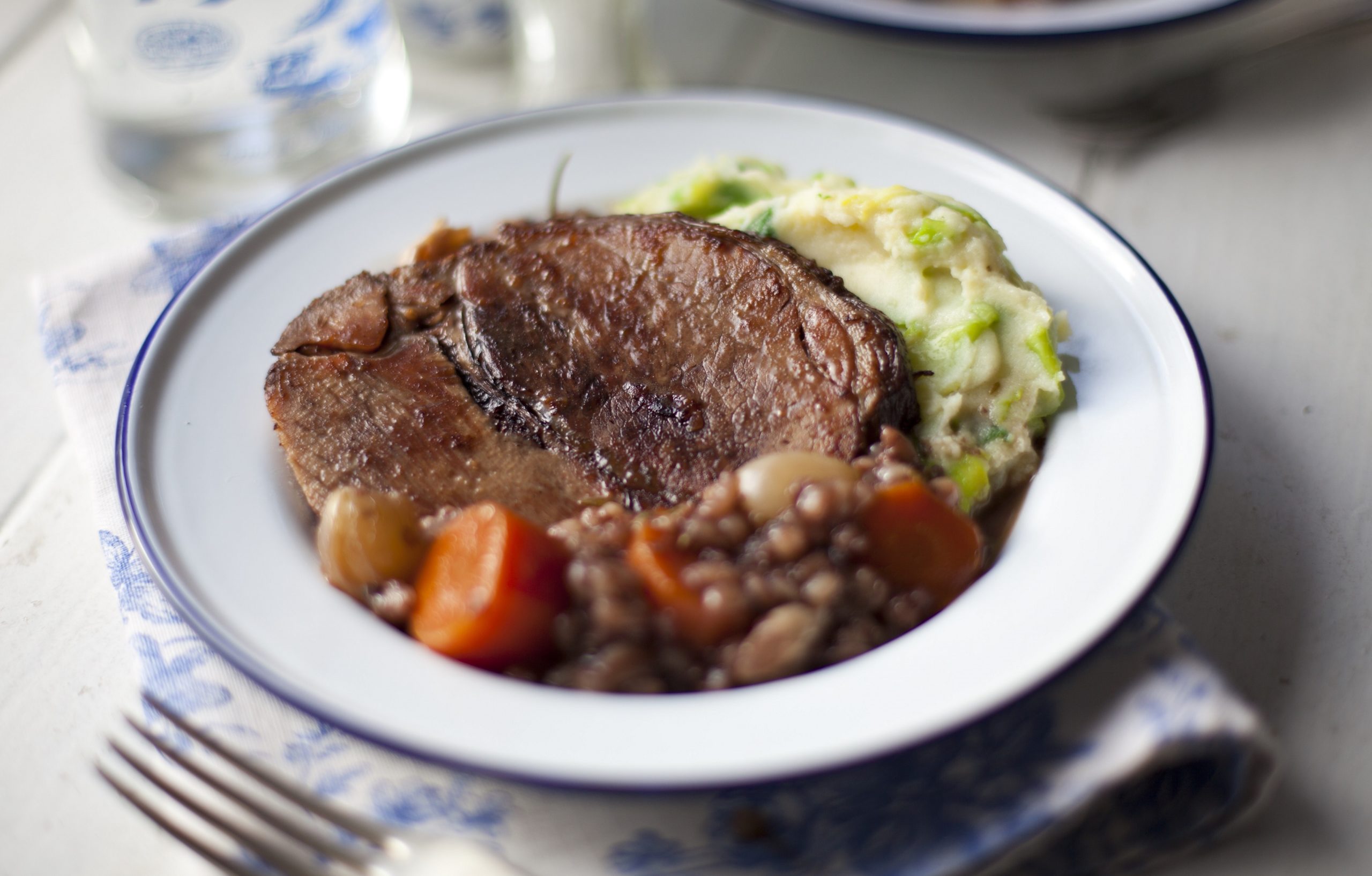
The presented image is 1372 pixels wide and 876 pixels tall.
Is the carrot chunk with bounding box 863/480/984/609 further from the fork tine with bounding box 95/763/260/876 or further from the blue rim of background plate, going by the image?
the blue rim of background plate

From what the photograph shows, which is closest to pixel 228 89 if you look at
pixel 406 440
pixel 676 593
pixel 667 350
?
pixel 406 440

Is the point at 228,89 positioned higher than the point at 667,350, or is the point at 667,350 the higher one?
the point at 228,89

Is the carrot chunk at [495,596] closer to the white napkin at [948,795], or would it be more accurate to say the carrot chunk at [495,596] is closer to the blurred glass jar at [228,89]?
the white napkin at [948,795]

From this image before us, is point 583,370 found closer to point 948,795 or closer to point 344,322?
point 344,322

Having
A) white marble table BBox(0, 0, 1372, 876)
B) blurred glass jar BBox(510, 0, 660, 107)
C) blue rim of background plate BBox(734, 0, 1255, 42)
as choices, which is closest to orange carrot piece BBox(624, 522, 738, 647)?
white marble table BBox(0, 0, 1372, 876)

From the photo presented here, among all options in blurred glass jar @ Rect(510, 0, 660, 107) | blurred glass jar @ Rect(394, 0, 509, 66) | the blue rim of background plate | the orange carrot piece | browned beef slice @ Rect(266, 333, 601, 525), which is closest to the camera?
the orange carrot piece
